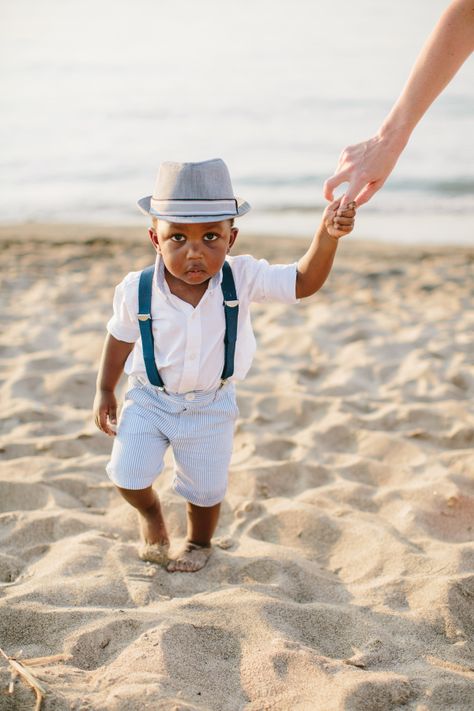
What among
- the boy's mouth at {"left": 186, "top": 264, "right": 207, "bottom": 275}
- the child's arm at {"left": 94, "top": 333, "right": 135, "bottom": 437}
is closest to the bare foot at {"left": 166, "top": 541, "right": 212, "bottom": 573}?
the child's arm at {"left": 94, "top": 333, "right": 135, "bottom": 437}

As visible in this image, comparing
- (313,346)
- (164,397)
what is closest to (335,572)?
(164,397)

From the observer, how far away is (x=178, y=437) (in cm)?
263

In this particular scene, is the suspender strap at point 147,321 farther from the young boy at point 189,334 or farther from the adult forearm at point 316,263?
the adult forearm at point 316,263

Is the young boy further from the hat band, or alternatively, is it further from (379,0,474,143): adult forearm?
(379,0,474,143): adult forearm

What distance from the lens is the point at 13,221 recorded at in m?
9.38

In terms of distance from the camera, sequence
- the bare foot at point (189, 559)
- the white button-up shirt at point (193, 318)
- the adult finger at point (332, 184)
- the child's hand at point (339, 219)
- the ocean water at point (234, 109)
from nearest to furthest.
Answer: the child's hand at point (339, 219) → the adult finger at point (332, 184) → the white button-up shirt at point (193, 318) → the bare foot at point (189, 559) → the ocean water at point (234, 109)

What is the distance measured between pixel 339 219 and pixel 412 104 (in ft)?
1.80

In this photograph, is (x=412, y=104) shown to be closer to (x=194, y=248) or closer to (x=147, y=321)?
(x=194, y=248)

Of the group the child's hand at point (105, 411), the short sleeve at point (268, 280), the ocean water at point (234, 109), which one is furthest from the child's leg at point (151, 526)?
the ocean water at point (234, 109)

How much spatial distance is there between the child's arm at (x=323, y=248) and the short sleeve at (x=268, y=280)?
3 centimetres

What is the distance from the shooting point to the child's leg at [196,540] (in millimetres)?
2738

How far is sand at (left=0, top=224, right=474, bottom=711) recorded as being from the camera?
2.07 meters

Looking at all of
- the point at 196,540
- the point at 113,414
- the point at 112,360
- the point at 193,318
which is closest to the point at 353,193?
the point at 193,318

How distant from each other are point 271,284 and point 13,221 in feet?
24.7
